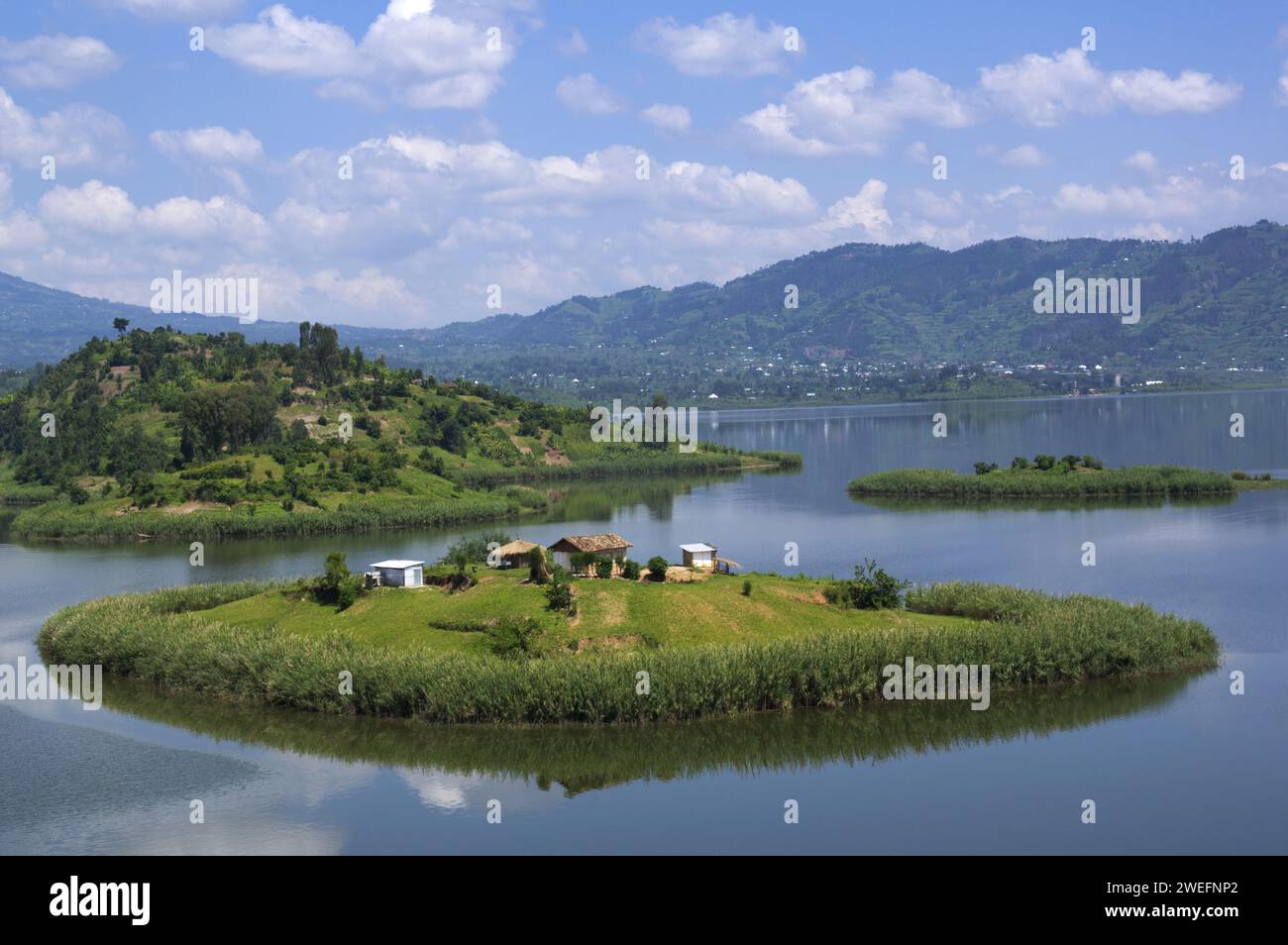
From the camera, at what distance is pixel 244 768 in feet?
147

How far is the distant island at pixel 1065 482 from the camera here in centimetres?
11675

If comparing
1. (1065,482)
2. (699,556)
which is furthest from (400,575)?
(1065,482)

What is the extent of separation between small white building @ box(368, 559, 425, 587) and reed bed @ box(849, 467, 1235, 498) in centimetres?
7326

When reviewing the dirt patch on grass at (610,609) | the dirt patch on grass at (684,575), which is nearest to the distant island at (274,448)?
the dirt patch on grass at (684,575)

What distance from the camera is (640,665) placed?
4825 centimetres

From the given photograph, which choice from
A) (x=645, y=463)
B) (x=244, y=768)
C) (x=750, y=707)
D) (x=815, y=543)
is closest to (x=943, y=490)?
(x=815, y=543)

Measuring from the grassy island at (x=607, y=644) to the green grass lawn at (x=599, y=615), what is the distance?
0.10m

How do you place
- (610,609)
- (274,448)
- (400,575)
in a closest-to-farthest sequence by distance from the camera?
(610,609), (400,575), (274,448)

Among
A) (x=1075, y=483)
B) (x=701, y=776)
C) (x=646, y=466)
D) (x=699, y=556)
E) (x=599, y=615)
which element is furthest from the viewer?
(x=646, y=466)

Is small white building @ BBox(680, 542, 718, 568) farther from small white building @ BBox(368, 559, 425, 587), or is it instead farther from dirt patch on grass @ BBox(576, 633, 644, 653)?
small white building @ BBox(368, 559, 425, 587)

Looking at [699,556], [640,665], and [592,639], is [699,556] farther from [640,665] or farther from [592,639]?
[640,665]

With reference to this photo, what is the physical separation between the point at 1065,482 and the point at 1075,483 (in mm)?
860

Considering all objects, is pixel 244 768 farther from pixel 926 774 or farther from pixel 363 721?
pixel 926 774
